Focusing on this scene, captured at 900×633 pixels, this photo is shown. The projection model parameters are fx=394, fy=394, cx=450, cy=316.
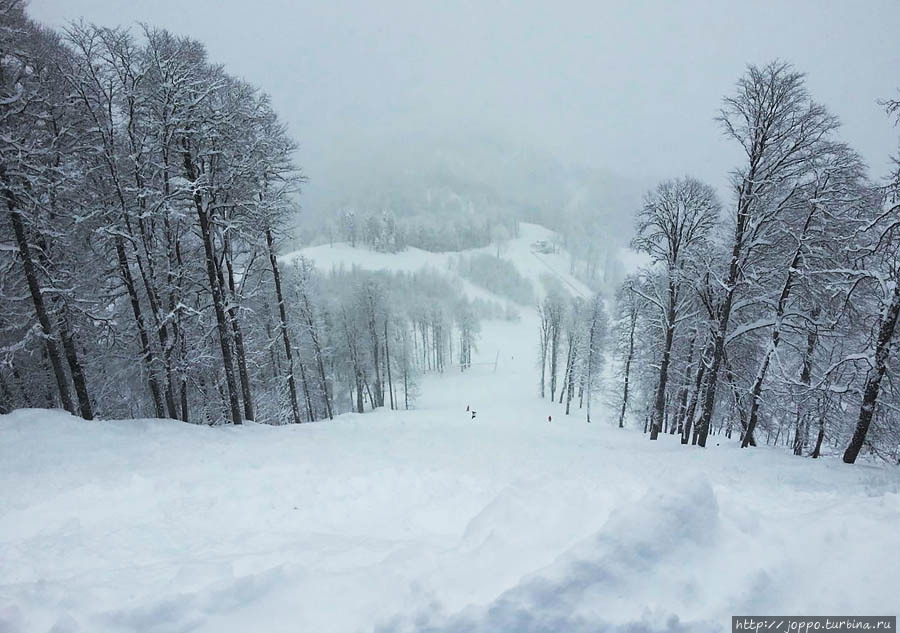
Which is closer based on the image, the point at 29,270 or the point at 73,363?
the point at 29,270

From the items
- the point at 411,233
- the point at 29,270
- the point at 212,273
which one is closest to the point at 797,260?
the point at 212,273

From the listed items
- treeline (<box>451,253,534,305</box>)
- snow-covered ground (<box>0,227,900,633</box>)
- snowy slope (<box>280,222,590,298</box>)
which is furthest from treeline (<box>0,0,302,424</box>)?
treeline (<box>451,253,534,305</box>)

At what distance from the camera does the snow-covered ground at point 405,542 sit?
3541mm

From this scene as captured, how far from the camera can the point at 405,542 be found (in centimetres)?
582

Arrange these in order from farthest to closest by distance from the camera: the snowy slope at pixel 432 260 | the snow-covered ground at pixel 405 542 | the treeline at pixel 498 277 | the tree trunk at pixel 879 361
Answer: the snowy slope at pixel 432 260 < the treeline at pixel 498 277 < the tree trunk at pixel 879 361 < the snow-covered ground at pixel 405 542

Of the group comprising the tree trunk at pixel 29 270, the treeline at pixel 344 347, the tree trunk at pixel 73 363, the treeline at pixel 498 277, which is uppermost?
the tree trunk at pixel 29 270

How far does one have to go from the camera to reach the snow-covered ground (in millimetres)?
3541

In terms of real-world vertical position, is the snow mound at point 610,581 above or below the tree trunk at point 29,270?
below

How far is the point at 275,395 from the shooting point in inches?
1051

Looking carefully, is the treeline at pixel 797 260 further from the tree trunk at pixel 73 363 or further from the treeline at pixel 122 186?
the tree trunk at pixel 73 363

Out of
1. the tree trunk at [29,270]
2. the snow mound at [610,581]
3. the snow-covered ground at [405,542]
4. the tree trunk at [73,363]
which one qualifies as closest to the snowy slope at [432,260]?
the tree trunk at [73,363]

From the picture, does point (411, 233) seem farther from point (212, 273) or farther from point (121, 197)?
point (121, 197)

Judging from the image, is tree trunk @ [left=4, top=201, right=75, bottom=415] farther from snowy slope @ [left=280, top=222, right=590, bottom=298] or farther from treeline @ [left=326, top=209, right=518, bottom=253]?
treeline @ [left=326, top=209, right=518, bottom=253]

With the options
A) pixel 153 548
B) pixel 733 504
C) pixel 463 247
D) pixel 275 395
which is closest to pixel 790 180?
pixel 733 504
